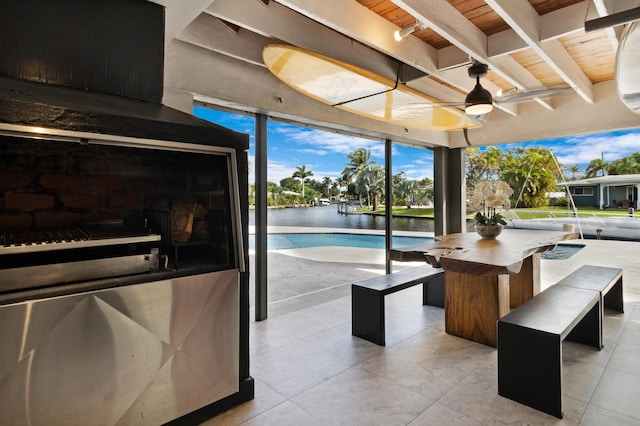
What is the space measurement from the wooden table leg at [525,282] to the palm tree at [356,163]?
2.65 metres

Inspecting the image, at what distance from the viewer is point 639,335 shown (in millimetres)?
2973

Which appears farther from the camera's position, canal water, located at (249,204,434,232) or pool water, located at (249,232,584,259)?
pool water, located at (249,232,584,259)

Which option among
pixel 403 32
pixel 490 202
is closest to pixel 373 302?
pixel 490 202

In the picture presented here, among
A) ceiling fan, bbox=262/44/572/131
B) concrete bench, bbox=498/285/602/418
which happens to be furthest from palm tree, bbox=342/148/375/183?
concrete bench, bbox=498/285/602/418

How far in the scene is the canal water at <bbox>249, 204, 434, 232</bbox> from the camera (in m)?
4.09

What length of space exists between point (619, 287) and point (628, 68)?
2323mm

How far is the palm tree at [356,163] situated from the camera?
5.43 meters

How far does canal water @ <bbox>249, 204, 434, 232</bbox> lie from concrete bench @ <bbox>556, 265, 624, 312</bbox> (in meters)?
2.41

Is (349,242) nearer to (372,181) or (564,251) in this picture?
(372,181)

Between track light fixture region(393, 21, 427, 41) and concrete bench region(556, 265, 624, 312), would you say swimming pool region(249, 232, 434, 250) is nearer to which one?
concrete bench region(556, 265, 624, 312)

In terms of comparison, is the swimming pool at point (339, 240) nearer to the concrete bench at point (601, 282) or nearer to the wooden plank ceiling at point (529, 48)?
the concrete bench at point (601, 282)

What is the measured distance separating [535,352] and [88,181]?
2725 mm

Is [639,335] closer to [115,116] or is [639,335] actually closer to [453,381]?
[453,381]

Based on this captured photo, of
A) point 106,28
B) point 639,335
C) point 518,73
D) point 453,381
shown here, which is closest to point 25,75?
point 106,28
